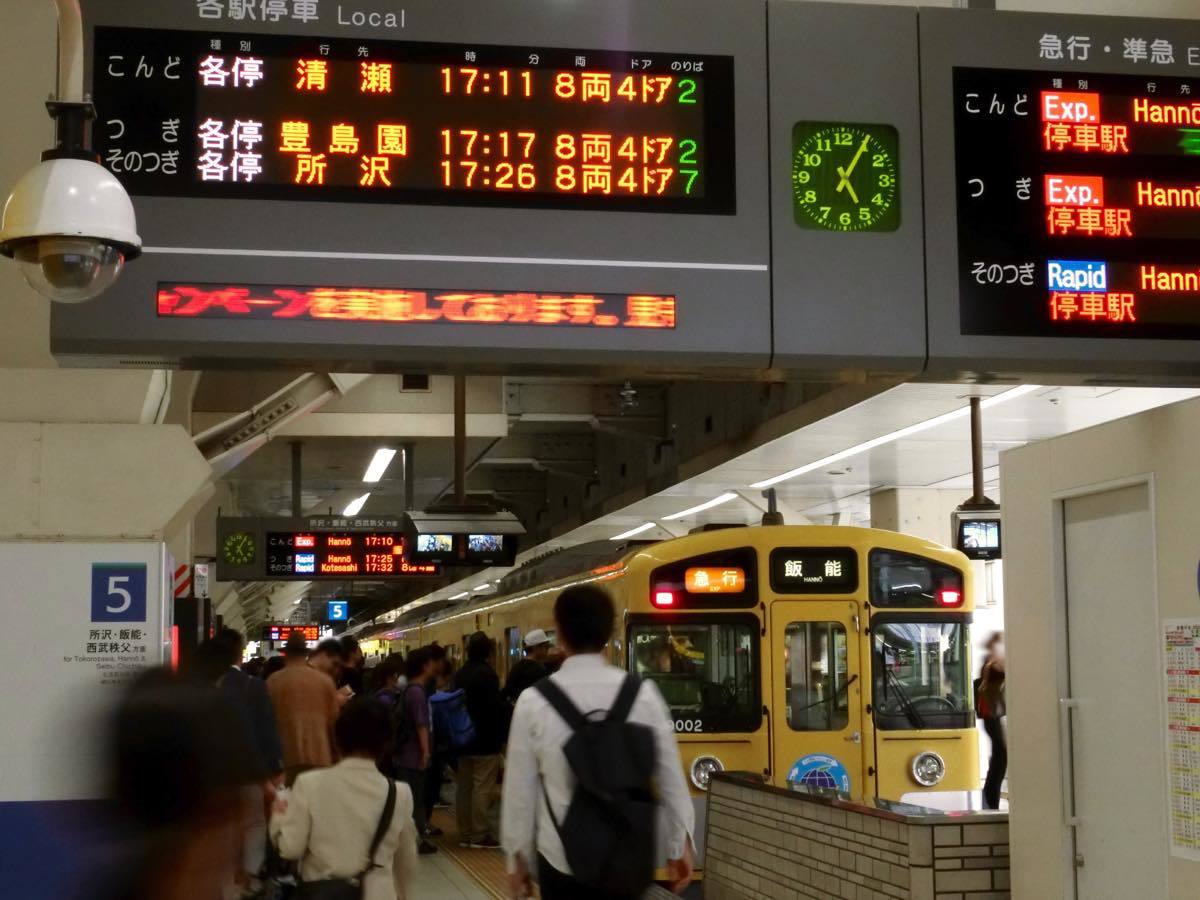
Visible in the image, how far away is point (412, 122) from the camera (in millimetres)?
5715

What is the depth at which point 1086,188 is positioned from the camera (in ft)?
19.8

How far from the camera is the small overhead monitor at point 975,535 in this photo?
625 inches

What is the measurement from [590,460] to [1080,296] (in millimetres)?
19907

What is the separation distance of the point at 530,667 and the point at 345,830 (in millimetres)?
7804

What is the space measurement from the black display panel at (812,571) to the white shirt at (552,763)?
7.38 m

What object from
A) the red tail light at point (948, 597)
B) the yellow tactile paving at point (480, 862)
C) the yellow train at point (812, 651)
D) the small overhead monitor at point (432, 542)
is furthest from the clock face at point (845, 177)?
the small overhead monitor at point (432, 542)

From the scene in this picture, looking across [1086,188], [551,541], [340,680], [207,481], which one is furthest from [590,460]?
[1086,188]

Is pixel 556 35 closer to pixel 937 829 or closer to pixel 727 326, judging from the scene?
pixel 727 326

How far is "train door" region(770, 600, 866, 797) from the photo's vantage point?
38.1 ft

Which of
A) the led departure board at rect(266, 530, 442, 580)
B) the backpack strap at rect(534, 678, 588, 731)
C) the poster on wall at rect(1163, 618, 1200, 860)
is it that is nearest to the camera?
the backpack strap at rect(534, 678, 588, 731)

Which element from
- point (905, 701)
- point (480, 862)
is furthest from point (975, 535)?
point (480, 862)

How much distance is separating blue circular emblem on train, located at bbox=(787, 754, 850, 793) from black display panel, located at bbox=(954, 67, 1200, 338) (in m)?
6.27

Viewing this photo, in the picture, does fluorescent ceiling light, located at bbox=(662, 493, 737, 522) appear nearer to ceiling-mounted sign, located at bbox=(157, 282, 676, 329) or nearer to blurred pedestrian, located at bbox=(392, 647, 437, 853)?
blurred pedestrian, located at bbox=(392, 647, 437, 853)

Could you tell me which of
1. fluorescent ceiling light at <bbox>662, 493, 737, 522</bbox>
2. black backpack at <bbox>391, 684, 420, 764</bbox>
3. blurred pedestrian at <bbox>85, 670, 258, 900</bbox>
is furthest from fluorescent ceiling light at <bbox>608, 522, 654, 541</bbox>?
blurred pedestrian at <bbox>85, 670, 258, 900</bbox>
